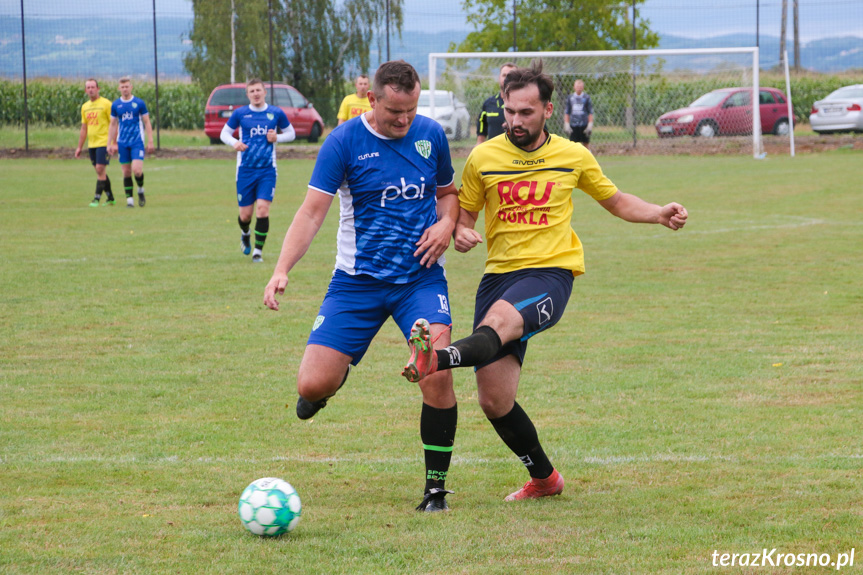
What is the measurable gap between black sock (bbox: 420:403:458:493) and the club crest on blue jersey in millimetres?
1144

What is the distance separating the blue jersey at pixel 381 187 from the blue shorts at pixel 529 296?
363 mm

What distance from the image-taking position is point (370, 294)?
4.58 m

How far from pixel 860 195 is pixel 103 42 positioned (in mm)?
27635

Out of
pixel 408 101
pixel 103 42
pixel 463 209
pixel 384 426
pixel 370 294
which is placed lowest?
pixel 384 426

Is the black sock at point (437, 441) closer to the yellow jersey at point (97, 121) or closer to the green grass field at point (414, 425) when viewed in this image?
the green grass field at point (414, 425)

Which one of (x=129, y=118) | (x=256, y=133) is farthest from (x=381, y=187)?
(x=129, y=118)

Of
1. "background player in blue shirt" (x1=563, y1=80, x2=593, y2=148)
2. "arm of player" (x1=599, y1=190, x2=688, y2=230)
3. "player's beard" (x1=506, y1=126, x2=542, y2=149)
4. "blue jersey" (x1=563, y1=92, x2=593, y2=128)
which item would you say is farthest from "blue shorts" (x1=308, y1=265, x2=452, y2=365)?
"blue jersey" (x1=563, y1=92, x2=593, y2=128)

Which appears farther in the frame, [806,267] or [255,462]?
[806,267]

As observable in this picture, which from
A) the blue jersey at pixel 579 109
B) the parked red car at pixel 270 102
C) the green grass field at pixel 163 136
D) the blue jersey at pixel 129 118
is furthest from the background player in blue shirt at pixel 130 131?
the green grass field at pixel 163 136

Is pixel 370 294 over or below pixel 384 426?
over

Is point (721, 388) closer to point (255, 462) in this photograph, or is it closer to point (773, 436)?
point (773, 436)

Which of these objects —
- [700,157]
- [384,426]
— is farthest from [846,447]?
[700,157]

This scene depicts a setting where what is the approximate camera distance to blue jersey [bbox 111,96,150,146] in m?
17.6

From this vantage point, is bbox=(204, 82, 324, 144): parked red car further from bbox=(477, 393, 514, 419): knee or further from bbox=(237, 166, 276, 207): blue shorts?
bbox=(477, 393, 514, 419): knee
